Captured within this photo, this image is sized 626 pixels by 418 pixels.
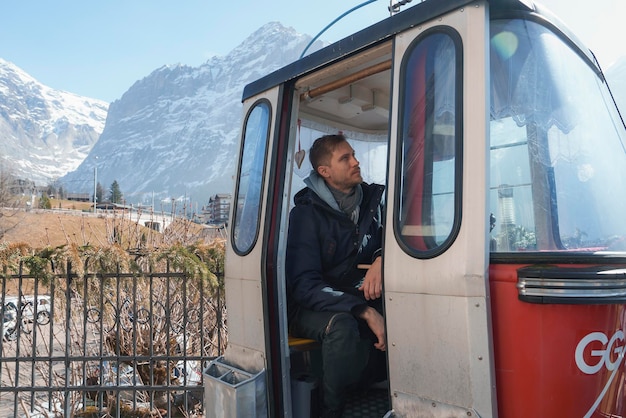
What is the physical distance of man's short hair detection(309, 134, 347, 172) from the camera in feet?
10.4

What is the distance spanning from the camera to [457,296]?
69.9 inches

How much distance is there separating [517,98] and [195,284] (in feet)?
13.5

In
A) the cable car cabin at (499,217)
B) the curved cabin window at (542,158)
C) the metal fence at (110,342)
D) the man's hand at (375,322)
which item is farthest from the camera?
the metal fence at (110,342)

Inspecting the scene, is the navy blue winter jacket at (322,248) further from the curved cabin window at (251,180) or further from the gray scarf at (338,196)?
the curved cabin window at (251,180)

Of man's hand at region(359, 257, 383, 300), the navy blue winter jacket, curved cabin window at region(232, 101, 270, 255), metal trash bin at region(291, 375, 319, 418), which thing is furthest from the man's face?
metal trash bin at region(291, 375, 319, 418)

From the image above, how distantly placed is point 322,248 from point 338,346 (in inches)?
22.8

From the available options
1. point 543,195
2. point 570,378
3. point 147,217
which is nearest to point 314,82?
point 543,195

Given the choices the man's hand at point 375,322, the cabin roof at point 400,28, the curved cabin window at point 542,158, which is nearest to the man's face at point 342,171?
the cabin roof at point 400,28

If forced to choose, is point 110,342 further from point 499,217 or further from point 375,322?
point 499,217

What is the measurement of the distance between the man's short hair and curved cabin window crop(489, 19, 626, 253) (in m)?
1.37

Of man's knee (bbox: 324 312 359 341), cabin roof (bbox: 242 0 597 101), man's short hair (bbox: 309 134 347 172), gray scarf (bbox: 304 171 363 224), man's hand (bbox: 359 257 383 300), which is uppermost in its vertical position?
cabin roof (bbox: 242 0 597 101)

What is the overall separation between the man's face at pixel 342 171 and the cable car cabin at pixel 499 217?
0.79m

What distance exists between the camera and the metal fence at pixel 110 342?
15.9 feet

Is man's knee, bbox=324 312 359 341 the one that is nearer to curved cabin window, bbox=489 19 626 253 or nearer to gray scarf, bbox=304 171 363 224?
gray scarf, bbox=304 171 363 224
